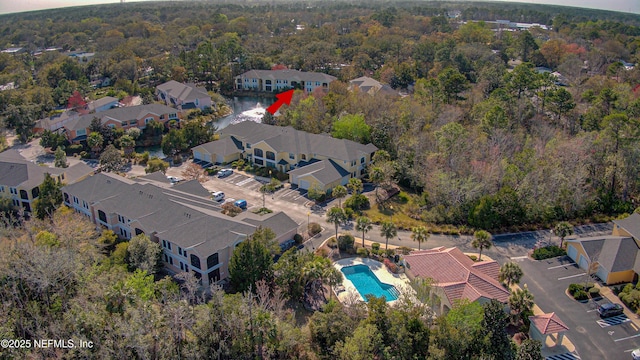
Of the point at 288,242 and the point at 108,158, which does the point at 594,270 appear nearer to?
the point at 288,242

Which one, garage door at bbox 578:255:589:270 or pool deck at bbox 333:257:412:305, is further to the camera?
garage door at bbox 578:255:589:270

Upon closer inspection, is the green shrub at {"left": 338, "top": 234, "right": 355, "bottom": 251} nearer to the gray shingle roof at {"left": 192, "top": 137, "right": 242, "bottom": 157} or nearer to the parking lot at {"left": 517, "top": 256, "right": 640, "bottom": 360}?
the parking lot at {"left": 517, "top": 256, "right": 640, "bottom": 360}

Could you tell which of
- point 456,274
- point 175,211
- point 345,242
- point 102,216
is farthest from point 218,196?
point 456,274

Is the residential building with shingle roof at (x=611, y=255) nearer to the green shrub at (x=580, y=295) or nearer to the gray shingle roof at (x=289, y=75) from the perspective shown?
the green shrub at (x=580, y=295)

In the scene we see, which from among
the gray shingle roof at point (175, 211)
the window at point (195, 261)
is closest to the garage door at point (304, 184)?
the gray shingle roof at point (175, 211)

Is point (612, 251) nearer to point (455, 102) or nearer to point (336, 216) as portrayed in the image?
point (336, 216)

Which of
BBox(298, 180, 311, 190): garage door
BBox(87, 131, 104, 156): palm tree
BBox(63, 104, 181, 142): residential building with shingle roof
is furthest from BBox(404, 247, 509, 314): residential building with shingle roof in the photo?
BBox(63, 104, 181, 142): residential building with shingle roof

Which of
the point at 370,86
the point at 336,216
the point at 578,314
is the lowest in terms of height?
the point at 578,314
